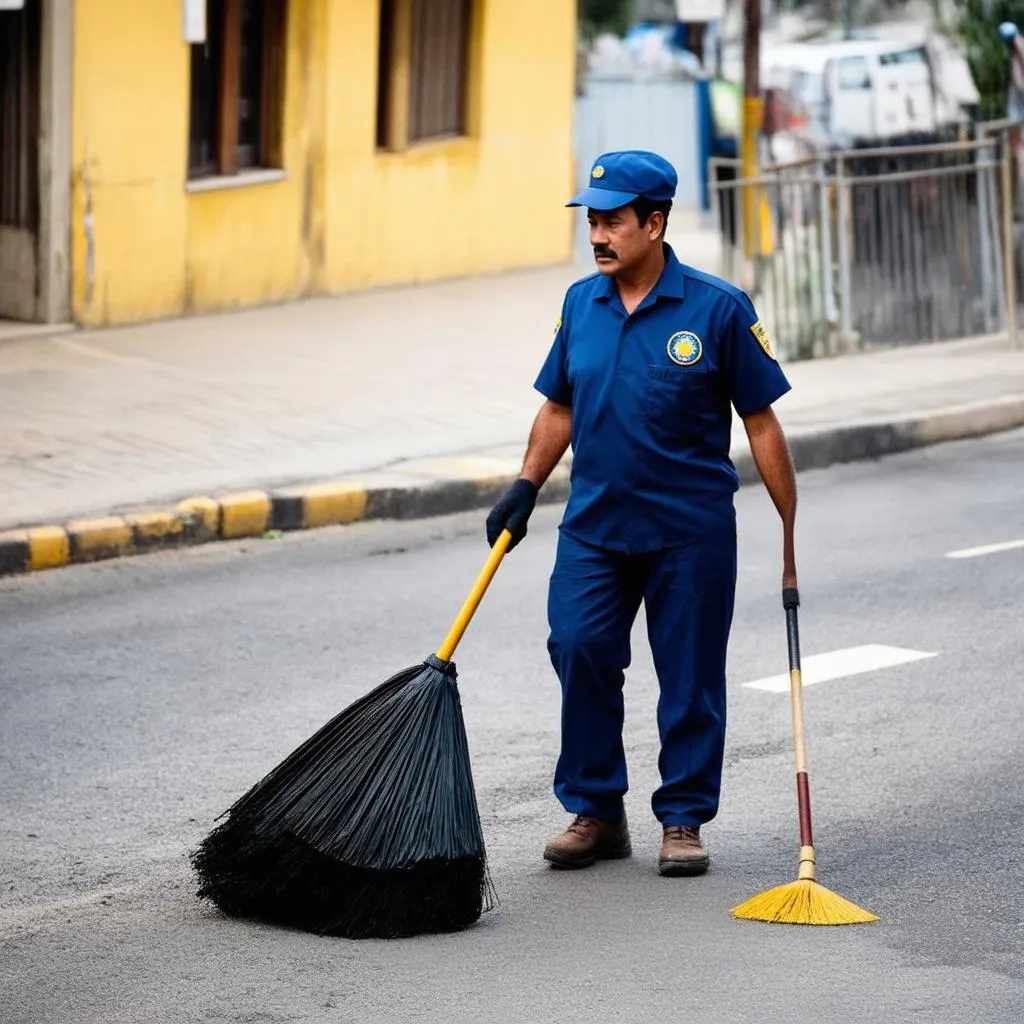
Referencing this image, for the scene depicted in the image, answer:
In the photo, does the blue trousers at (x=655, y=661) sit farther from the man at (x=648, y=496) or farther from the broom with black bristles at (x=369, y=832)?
the broom with black bristles at (x=369, y=832)

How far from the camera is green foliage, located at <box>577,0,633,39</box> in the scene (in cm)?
3531

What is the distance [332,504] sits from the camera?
10.6 metres

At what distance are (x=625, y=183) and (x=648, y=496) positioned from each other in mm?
744

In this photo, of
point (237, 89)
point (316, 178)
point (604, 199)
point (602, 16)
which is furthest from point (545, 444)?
point (602, 16)

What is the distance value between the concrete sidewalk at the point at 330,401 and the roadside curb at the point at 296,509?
3cm

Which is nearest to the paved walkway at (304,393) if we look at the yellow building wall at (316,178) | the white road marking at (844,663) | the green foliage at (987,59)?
the yellow building wall at (316,178)

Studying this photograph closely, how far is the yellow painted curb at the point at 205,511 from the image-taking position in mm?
10086

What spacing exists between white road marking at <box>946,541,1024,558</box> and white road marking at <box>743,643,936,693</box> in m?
1.72

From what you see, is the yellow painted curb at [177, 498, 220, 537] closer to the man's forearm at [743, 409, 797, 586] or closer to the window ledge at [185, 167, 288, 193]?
the man's forearm at [743, 409, 797, 586]

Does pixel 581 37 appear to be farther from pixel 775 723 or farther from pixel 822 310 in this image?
pixel 775 723

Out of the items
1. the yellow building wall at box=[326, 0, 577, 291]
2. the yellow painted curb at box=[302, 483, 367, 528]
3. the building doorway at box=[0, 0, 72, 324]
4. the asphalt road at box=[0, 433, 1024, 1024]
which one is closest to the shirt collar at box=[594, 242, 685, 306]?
the asphalt road at box=[0, 433, 1024, 1024]

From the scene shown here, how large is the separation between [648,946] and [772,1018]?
516 mm

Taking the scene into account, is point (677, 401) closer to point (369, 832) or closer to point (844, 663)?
point (369, 832)

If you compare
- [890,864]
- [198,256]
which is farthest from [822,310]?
→ [890,864]
